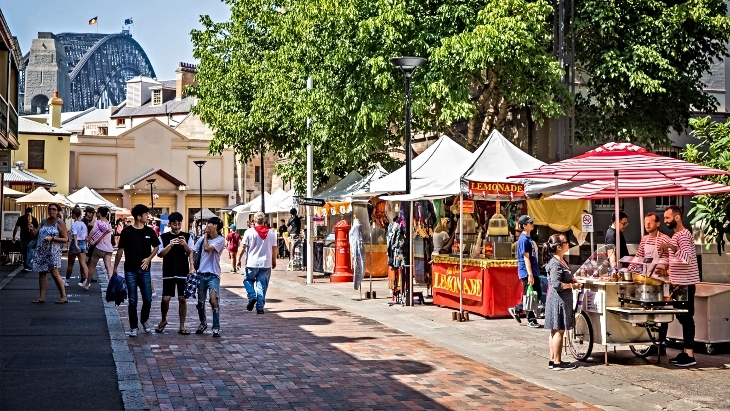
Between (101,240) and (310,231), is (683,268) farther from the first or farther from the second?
(310,231)

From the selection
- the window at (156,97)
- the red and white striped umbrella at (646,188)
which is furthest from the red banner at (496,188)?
the window at (156,97)

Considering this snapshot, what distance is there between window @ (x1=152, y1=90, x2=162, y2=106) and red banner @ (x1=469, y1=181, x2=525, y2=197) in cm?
7337

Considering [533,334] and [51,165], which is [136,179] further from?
[533,334]

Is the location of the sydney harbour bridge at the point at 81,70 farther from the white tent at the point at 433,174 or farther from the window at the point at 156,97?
the white tent at the point at 433,174

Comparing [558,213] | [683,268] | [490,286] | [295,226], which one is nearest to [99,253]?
[490,286]

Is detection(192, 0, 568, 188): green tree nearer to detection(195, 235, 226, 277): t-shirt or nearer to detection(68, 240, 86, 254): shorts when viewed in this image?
detection(68, 240, 86, 254): shorts

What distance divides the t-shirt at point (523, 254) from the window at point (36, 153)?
4881cm

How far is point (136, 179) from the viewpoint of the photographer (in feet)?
219

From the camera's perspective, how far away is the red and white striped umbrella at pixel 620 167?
1126 centimetres

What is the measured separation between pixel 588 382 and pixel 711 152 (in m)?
4.49

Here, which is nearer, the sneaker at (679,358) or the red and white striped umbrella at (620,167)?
the sneaker at (679,358)

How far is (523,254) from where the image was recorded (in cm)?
1442

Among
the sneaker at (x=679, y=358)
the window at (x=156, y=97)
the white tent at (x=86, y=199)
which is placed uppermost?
the window at (x=156, y=97)

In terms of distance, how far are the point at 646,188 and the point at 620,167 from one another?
3.12 m
